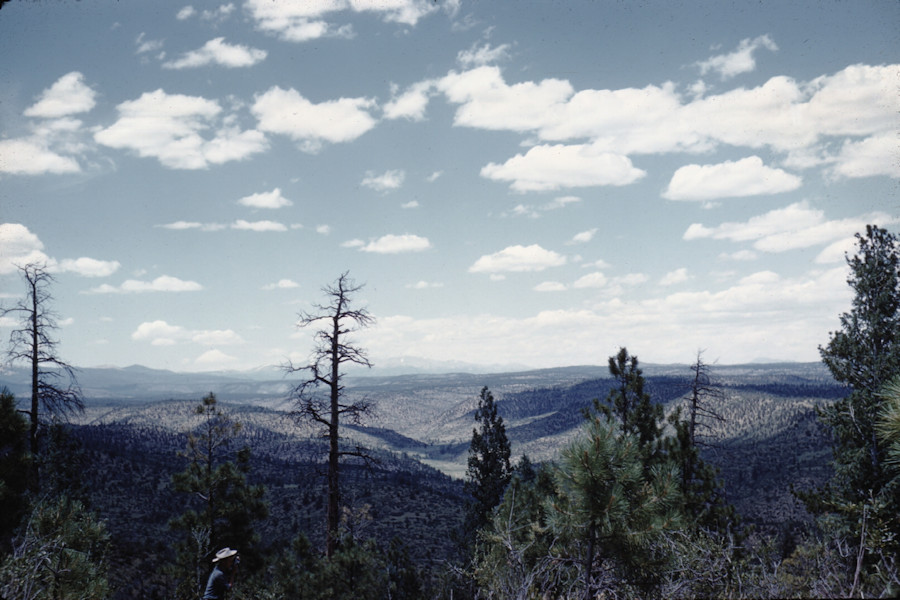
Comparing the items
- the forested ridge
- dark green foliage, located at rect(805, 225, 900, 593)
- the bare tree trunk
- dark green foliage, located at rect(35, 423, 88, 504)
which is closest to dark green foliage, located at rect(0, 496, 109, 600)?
the forested ridge

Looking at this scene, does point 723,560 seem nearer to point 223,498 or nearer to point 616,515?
point 616,515

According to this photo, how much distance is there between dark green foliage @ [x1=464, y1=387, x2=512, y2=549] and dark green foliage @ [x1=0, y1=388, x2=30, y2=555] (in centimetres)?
2095

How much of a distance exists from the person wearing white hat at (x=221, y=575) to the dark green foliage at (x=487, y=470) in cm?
1998

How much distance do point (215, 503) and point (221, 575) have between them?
9206 millimetres

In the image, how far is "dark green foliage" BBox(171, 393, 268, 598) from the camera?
15.3 m

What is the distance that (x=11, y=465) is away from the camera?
795 cm

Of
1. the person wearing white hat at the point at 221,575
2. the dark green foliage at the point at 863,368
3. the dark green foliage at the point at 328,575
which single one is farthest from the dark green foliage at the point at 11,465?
the dark green foliage at the point at 863,368

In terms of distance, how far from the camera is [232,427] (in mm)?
16000

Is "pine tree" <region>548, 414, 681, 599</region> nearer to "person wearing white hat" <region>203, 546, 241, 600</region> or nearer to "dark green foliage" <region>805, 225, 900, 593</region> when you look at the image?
"person wearing white hat" <region>203, 546, 241, 600</region>

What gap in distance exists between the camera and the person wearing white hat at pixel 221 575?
24.7 ft

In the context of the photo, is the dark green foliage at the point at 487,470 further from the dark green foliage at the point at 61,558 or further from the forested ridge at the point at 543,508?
the dark green foliage at the point at 61,558

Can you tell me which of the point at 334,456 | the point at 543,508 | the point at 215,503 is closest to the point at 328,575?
the point at 334,456

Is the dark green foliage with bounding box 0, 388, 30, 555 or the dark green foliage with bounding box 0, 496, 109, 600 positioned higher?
the dark green foliage with bounding box 0, 388, 30, 555

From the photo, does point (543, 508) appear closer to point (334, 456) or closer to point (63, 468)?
point (334, 456)
